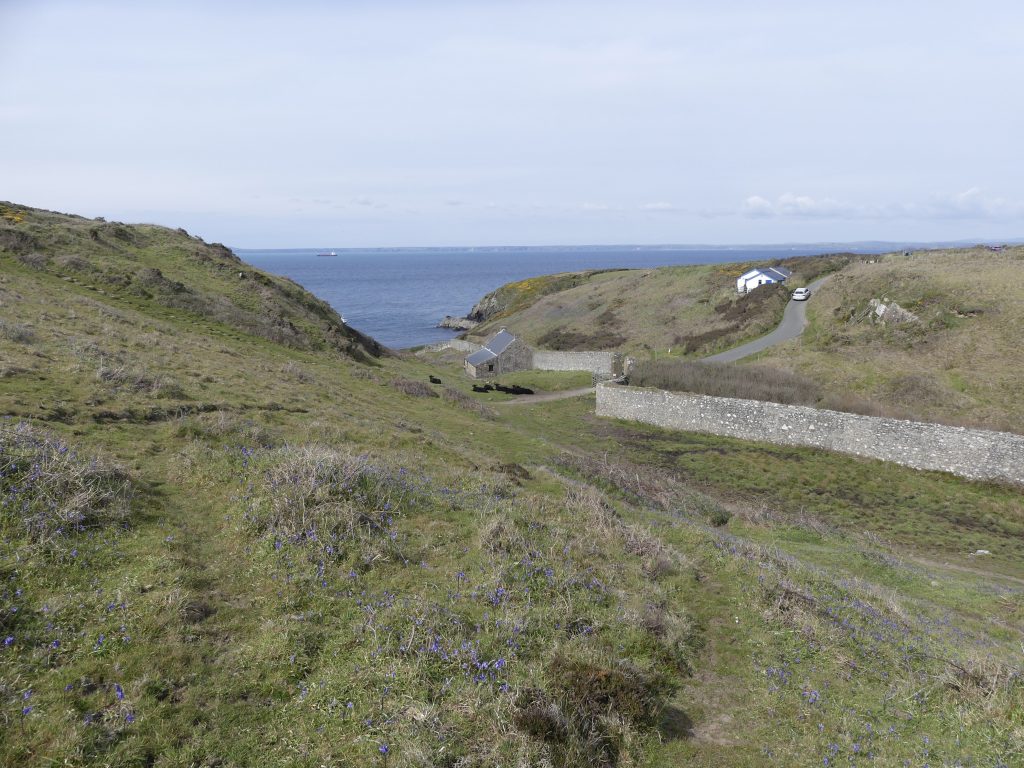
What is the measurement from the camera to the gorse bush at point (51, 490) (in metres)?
7.55

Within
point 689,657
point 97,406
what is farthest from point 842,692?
point 97,406

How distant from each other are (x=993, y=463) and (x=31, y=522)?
3284 cm

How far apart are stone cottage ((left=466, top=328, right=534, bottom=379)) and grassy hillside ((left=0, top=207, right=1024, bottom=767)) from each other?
3793cm

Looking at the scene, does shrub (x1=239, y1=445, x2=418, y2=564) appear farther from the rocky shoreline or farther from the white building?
the rocky shoreline

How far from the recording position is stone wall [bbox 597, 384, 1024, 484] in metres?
24.9

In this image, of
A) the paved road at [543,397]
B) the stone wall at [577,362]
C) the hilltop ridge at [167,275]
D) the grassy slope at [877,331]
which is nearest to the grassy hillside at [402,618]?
the hilltop ridge at [167,275]

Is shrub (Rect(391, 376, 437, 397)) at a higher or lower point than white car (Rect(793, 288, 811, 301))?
lower

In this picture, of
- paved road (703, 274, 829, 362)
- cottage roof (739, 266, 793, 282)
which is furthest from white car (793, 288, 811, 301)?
cottage roof (739, 266, 793, 282)

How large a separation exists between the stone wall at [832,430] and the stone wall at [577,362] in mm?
12935

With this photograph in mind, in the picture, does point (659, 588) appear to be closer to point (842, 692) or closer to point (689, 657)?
point (689, 657)

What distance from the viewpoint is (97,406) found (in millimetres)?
13133

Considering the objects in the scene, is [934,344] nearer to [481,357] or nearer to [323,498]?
[481,357]

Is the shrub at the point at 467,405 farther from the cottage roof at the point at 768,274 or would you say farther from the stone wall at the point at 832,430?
the cottage roof at the point at 768,274

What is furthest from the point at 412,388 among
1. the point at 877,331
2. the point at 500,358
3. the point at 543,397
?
the point at 877,331
